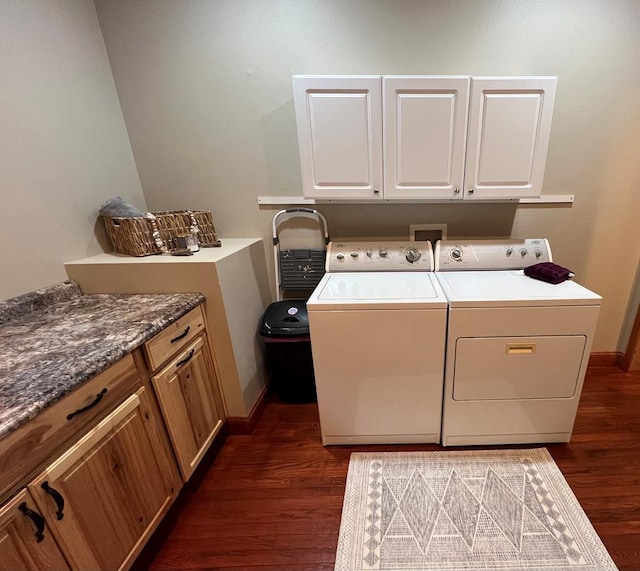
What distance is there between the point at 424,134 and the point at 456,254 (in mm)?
723

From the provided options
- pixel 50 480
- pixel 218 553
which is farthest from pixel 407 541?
pixel 50 480

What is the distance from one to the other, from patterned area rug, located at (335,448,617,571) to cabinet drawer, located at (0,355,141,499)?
1075 mm

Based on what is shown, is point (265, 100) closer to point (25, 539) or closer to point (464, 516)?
point (25, 539)

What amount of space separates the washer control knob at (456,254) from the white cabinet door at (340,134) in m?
0.60

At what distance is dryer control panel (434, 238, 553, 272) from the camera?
180 centimetres

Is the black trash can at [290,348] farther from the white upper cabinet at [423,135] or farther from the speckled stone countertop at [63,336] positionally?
the white upper cabinet at [423,135]

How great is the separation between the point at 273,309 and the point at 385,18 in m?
1.81

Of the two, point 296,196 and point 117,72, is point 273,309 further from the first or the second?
point 117,72

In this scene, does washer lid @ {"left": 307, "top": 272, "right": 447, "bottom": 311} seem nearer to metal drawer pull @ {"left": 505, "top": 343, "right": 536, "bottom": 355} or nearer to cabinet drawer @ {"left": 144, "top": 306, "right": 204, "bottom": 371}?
metal drawer pull @ {"left": 505, "top": 343, "right": 536, "bottom": 355}

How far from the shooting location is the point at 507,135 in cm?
153

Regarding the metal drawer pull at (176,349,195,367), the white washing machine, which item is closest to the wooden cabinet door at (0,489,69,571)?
the metal drawer pull at (176,349,195,367)

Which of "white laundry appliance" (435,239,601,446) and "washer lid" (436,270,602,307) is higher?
"washer lid" (436,270,602,307)

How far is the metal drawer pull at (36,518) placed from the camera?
0.76m

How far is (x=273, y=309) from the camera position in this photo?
77.7 inches
